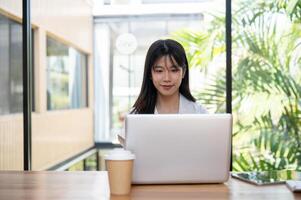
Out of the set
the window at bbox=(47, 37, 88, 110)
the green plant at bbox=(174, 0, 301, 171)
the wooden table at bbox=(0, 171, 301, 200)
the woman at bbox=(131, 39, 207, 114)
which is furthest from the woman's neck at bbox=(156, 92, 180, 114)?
the window at bbox=(47, 37, 88, 110)

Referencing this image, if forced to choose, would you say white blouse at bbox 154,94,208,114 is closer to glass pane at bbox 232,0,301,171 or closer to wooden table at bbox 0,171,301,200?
wooden table at bbox 0,171,301,200

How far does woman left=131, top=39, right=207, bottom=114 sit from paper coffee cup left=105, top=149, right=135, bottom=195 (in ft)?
2.27

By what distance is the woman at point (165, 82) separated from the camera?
5.80 ft

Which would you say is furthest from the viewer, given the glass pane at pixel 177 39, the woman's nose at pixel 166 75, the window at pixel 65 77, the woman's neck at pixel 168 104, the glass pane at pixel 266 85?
the window at pixel 65 77

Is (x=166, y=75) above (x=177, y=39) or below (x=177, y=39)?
below

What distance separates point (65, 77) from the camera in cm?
657

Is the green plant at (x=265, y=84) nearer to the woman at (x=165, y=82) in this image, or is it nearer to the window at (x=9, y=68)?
the woman at (x=165, y=82)

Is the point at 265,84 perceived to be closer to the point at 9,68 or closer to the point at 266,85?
the point at 266,85

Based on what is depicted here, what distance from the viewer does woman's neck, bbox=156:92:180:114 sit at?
6.25 feet

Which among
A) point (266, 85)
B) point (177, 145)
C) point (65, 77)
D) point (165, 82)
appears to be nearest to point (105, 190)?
point (177, 145)

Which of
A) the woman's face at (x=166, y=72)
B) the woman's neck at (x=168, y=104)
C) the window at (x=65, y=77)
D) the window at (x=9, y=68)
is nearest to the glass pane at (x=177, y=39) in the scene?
the window at (x=65, y=77)

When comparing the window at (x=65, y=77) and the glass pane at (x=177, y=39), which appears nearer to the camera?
the glass pane at (x=177, y=39)

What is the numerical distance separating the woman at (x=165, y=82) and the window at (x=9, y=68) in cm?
219

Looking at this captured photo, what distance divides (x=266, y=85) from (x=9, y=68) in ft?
8.17
